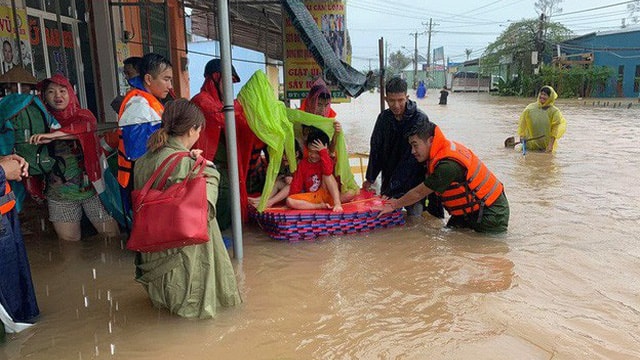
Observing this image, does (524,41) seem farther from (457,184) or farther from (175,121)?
(175,121)

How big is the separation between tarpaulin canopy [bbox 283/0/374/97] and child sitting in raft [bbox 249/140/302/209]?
82 cm

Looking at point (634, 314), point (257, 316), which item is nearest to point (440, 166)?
point (634, 314)

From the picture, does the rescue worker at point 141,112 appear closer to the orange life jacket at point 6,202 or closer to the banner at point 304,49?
the orange life jacket at point 6,202

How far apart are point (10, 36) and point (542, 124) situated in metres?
8.83

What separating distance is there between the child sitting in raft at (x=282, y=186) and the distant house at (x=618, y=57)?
32967mm

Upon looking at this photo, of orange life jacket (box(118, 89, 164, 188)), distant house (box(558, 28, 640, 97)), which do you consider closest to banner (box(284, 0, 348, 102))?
orange life jacket (box(118, 89, 164, 188))

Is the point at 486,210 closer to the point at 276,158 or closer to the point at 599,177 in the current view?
the point at 276,158

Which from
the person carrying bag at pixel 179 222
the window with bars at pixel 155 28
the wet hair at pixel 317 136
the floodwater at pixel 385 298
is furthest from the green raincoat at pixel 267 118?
the window with bars at pixel 155 28

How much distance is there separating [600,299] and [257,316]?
232 cm

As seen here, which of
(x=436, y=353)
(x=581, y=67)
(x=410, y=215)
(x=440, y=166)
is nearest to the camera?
(x=436, y=353)

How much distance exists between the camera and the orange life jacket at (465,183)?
4383mm

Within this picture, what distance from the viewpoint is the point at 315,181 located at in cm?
492

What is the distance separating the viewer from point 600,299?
340cm

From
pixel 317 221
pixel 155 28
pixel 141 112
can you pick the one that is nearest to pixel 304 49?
pixel 155 28
